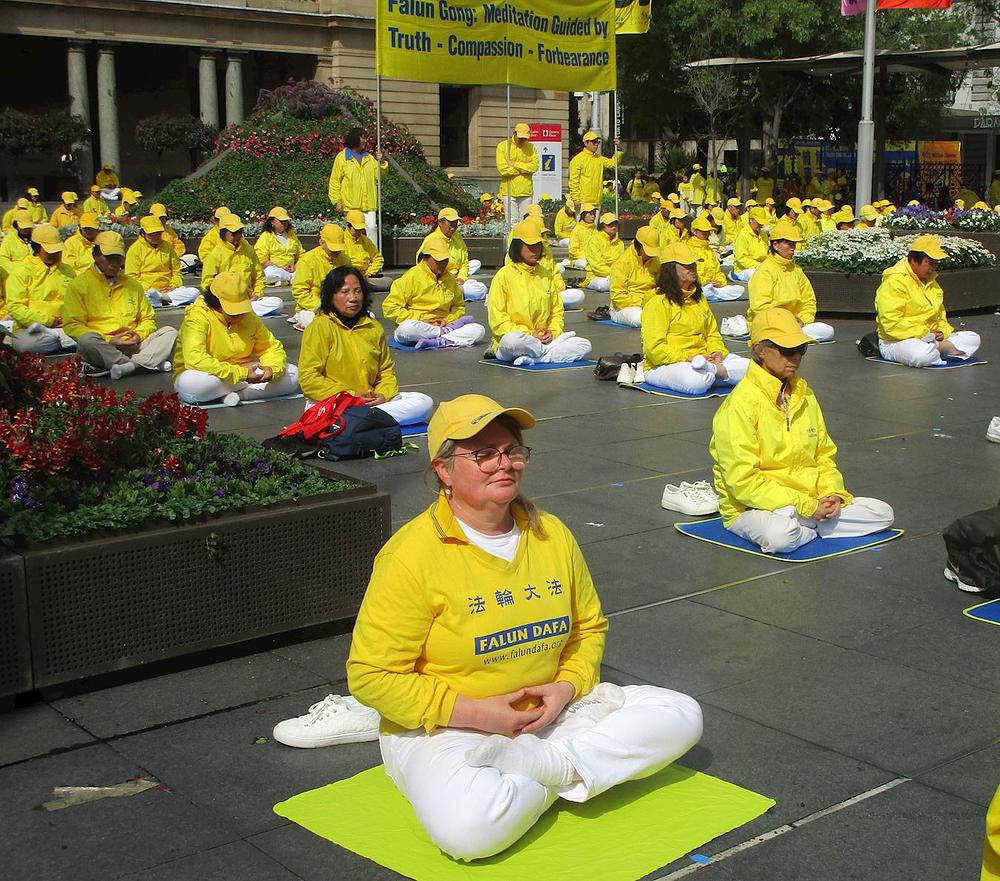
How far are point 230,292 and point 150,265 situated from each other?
7972mm

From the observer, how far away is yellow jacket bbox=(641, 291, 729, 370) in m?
12.6

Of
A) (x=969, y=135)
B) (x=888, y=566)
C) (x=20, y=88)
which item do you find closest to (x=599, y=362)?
(x=888, y=566)

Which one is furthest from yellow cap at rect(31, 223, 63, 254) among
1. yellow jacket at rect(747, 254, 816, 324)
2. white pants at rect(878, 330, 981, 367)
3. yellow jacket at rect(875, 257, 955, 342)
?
white pants at rect(878, 330, 981, 367)

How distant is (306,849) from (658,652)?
2.23m

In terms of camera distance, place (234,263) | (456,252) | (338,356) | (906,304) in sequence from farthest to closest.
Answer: (456,252)
(234,263)
(906,304)
(338,356)

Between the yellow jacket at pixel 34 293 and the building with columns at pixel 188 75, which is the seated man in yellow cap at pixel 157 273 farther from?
the building with columns at pixel 188 75

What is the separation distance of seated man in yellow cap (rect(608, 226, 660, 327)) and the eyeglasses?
13.2 meters

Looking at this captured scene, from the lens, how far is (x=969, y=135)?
164ft

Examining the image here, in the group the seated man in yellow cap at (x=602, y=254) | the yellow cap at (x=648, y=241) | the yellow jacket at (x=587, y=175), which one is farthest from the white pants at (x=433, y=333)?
the yellow jacket at (x=587, y=175)

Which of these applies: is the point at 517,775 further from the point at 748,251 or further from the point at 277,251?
the point at 748,251

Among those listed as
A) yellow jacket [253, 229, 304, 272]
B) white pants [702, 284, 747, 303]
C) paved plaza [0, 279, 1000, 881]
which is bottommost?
paved plaza [0, 279, 1000, 881]

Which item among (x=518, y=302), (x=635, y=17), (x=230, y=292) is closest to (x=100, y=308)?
(x=230, y=292)

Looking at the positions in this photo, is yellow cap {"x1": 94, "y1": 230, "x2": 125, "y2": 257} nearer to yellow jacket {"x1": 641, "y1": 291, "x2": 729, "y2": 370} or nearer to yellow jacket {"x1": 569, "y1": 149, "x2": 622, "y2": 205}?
yellow jacket {"x1": 641, "y1": 291, "x2": 729, "y2": 370}

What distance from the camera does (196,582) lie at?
5758 mm
